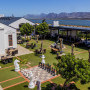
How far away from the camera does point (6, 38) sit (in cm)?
2303

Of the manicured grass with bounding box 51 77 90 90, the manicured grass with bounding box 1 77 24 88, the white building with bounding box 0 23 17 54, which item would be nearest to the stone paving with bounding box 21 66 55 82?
the manicured grass with bounding box 51 77 90 90

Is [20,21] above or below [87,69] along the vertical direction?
above

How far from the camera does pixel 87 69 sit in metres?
9.10

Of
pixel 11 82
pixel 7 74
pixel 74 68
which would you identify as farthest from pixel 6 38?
pixel 74 68

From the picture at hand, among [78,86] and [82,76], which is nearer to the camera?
[82,76]

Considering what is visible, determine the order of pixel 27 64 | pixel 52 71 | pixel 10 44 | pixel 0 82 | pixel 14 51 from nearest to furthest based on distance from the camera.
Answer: pixel 0 82 < pixel 52 71 < pixel 27 64 < pixel 14 51 < pixel 10 44

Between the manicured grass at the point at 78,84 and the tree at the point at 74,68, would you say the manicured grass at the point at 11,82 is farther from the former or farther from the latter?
the tree at the point at 74,68

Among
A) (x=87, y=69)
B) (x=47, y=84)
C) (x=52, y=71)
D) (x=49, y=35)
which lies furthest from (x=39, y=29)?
(x=87, y=69)

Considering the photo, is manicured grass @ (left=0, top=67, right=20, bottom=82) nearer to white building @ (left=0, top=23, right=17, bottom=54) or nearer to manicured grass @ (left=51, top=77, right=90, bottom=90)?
manicured grass @ (left=51, top=77, right=90, bottom=90)

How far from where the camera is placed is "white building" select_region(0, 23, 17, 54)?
2242cm

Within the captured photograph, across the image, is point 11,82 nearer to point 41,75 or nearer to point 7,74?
point 7,74

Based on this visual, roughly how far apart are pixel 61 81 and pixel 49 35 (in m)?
29.0

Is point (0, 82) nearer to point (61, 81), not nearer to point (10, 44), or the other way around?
point (61, 81)

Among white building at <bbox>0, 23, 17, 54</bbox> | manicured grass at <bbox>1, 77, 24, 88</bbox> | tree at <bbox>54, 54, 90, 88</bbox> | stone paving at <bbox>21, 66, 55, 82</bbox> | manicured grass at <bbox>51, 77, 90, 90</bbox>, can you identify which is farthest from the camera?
white building at <bbox>0, 23, 17, 54</bbox>
